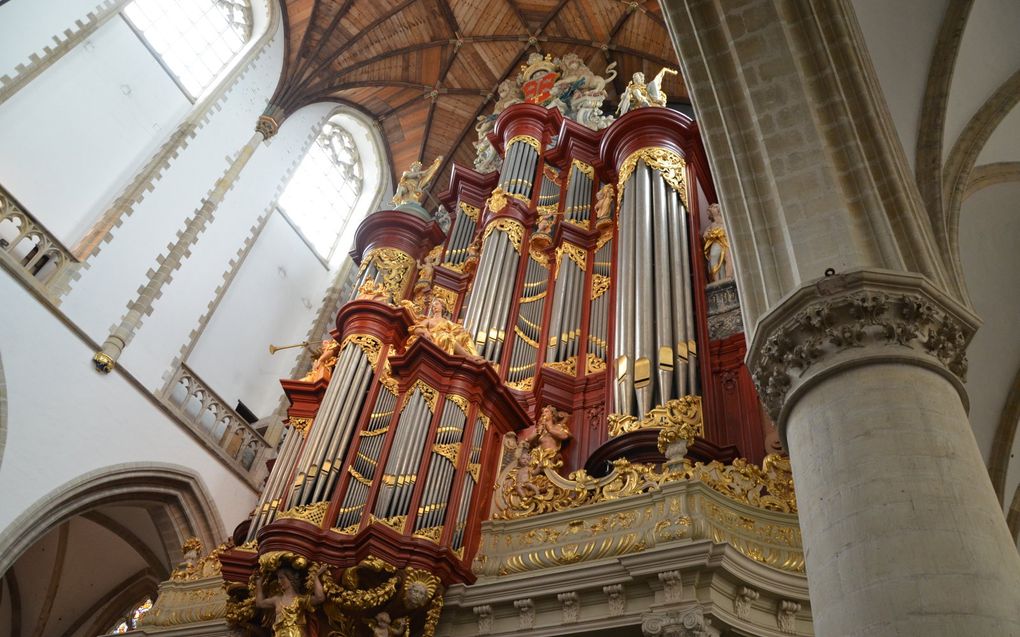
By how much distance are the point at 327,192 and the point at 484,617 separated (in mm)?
10346

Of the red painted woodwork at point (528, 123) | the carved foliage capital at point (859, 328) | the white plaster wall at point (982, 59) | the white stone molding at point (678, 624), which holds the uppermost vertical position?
the red painted woodwork at point (528, 123)

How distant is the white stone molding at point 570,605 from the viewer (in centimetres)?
540

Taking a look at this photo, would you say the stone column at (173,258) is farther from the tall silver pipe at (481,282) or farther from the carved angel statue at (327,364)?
the tall silver pipe at (481,282)

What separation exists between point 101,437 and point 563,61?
29.5ft

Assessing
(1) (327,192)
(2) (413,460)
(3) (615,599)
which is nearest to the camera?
(3) (615,599)

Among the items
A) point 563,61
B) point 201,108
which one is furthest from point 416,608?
point 563,61

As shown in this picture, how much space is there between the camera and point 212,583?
24.2ft

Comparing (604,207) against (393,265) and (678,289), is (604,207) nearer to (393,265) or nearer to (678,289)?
(678,289)

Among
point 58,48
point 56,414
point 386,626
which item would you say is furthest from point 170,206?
point 386,626

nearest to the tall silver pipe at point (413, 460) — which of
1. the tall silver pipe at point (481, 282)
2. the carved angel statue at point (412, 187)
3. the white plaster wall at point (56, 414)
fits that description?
the tall silver pipe at point (481, 282)

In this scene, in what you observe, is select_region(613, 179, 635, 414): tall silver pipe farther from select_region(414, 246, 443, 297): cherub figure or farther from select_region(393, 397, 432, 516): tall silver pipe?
select_region(414, 246, 443, 297): cherub figure

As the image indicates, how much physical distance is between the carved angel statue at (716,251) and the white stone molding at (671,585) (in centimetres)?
341

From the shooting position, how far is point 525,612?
5.59 m

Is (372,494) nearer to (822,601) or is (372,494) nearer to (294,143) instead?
(822,601)
